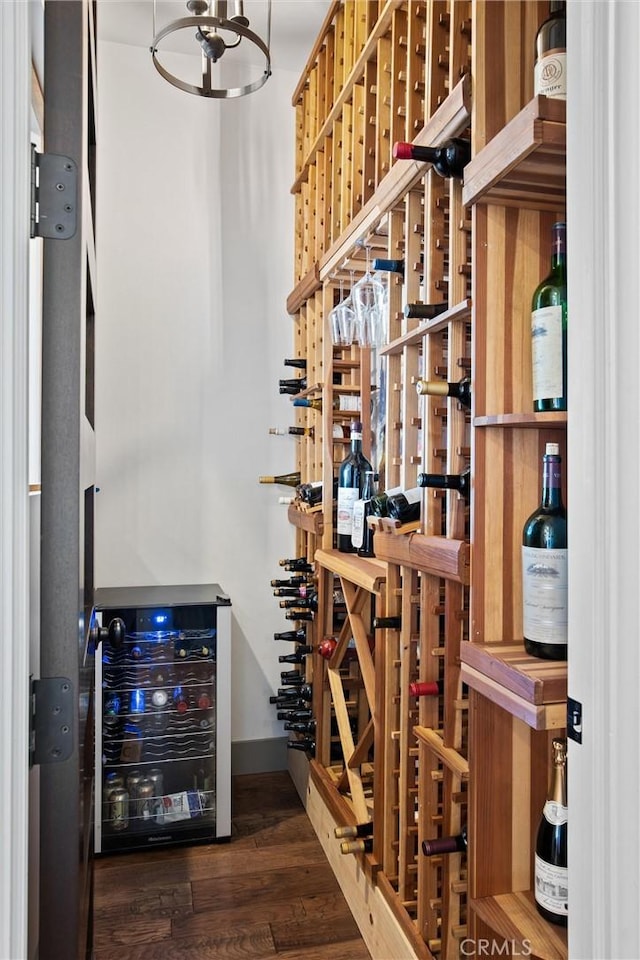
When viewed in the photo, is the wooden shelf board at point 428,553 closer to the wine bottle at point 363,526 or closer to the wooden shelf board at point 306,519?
the wine bottle at point 363,526

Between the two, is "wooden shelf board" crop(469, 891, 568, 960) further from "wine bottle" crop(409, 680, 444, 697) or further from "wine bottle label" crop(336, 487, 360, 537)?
"wine bottle label" crop(336, 487, 360, 537)

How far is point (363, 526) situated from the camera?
2.17 metres

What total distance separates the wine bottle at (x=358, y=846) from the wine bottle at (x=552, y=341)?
55.6 inches

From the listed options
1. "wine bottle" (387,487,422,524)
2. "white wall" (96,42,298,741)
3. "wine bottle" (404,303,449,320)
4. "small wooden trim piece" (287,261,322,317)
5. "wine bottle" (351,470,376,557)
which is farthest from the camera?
"white wall" (96,42,298,741)

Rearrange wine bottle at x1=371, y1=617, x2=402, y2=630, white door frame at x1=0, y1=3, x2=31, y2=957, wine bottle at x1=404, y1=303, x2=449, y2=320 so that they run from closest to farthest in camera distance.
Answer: white door frame at x1=0, y1=3, x2=31, y2=957 < wine bottle at x1=404, y1=303, x2=449, y2=320 < wine bottle at x1=371, y1=617, x2=402, y2=630

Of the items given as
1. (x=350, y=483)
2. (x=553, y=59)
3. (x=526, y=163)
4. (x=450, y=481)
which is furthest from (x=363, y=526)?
(x=553, y=59)

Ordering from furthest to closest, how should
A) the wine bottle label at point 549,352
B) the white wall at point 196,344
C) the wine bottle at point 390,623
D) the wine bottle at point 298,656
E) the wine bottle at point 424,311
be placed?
the white wall at point 196,344 → the wine bottle at point 298,656 → the wine bottle at point 390,623 → the wine bottle at point 424,311 → the wine bottle label at point 549,352

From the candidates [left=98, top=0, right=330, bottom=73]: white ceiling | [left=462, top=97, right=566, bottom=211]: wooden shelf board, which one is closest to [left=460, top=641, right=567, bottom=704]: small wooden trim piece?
[left=462, top=97, right=566, bottom=211]: wooden shelf board

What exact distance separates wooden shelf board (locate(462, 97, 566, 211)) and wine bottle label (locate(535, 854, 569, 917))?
1170 mm

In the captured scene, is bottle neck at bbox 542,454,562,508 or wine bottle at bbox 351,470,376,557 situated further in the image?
wine bottle at bbox 351,470,376,557

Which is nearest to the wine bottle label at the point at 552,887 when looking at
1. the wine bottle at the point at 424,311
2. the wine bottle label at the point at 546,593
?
the wine bottle label at the point at 546,593

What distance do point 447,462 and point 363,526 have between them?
77 centimetres

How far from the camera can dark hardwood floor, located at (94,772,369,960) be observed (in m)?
1.88

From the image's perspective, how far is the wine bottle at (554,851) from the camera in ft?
3.63
